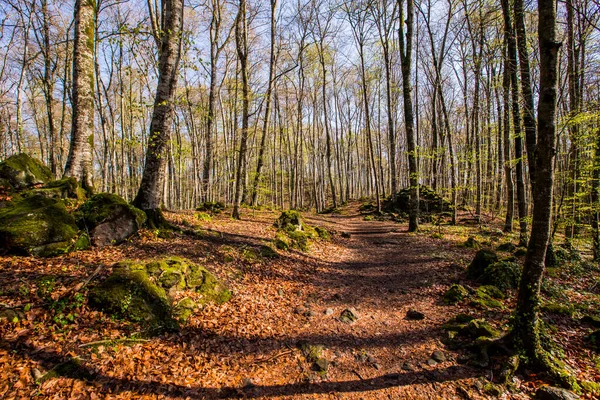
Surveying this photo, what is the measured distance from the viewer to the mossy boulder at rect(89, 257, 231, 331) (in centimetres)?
384

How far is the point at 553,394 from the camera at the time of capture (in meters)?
3.01

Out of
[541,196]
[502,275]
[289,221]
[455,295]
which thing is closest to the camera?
[541,196]

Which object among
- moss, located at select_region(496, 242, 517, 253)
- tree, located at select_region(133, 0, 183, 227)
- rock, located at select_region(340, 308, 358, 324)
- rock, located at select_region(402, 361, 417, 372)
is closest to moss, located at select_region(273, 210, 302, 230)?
tree, located at select_region(133, 0, 183, 227)

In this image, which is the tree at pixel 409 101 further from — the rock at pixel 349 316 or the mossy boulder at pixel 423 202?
the rock at pixel 349 316

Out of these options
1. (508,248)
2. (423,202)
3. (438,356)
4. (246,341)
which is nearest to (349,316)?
(438,356)

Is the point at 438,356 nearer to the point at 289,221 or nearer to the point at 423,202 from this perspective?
the point at 289,221

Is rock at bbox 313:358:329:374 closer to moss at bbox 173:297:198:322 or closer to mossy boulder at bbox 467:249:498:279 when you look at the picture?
moss at bbox 173:297:198:322

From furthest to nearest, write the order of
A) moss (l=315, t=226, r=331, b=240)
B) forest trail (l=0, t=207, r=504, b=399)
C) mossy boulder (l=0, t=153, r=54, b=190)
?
1. moss (l=315, t=226, r=331, b=240)
2. mossy boulder (l=0, t=153, r=54, b=190)
3. forest trail (l=0, t=207, r=504, b=399)

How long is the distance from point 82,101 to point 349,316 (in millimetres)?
9163

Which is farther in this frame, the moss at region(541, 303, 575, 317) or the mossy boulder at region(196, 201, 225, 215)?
the mossy boulder at region(196, 201, 225, 215)

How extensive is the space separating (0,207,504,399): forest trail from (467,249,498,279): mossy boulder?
444 mm

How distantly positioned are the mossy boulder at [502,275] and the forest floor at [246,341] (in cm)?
70

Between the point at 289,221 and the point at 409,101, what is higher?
the point at 409,101

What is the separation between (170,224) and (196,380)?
519 cm
